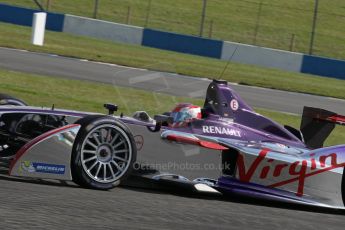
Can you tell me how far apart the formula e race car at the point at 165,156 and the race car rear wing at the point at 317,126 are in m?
1.07

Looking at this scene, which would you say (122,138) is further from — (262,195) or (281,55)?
(281,55)

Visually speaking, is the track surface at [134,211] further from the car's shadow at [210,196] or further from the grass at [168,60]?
the grass at [168,60]

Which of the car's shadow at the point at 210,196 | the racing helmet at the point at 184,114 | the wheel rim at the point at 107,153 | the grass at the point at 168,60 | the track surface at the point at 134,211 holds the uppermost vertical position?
the grass at the point at 168,60

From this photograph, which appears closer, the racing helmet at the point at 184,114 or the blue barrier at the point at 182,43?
the racing helmet at the point at 184,114

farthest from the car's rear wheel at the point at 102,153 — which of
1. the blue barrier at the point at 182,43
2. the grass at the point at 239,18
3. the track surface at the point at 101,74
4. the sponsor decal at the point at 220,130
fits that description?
the grass at the point at 239,18

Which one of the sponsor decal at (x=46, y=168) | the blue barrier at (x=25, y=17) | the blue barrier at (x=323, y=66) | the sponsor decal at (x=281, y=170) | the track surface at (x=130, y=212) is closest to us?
the track surface at (x=130, y=212)

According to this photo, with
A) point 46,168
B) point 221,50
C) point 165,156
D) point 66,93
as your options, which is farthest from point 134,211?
point 221,50

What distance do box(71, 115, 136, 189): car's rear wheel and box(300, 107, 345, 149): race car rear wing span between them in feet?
8.96

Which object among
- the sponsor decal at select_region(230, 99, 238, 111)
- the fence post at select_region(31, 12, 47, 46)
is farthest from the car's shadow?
the fence post at select_region(31, 12, 47, 46)

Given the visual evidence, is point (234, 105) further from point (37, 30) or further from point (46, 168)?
point (37, 30)

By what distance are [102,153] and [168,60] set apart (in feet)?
58.7

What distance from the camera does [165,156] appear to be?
25.1 ft

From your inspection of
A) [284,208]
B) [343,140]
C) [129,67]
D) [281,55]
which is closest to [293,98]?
[129,67]

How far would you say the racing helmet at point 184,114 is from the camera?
8117mm
